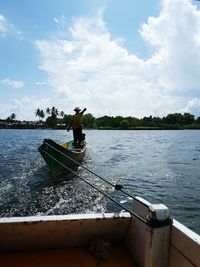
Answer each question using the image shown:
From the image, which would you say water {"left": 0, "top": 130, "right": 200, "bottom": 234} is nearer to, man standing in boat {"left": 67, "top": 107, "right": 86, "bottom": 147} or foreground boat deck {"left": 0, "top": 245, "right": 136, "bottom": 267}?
man standing in boat {"left": 67, "top": 107, "right": 86, "bottom": 147}

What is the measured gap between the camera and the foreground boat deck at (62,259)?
→ 153 inches

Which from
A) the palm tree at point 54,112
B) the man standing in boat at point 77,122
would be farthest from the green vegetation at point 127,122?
the man standing in boat at point 77,122

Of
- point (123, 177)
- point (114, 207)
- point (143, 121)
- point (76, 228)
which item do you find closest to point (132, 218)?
point (76, 228)

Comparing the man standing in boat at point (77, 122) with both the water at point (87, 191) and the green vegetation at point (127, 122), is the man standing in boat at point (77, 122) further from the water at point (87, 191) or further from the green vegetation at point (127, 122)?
the green vegetation at point (127, 122)

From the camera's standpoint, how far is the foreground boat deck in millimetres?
3895

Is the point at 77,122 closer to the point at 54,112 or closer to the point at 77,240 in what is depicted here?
the point at 77,240

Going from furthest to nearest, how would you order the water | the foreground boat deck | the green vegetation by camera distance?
the green vegetation
the water
the foreground boat deck

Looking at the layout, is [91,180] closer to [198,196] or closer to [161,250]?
[198,196]

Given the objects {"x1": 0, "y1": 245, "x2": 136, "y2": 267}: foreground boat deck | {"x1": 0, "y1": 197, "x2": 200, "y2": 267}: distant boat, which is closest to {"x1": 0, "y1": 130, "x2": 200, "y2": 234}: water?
{"x1": 0, "y1": 197, "x2": 200, "y2": 267}: distant boat

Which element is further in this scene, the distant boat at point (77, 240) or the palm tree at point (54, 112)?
the palm tree at point (54, 112)

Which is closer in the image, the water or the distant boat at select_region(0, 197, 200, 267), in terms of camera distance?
the distant boat at select_region(0, 197, 200, 267)

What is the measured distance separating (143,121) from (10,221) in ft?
481

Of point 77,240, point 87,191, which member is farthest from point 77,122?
point 77,240

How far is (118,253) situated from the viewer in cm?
426
